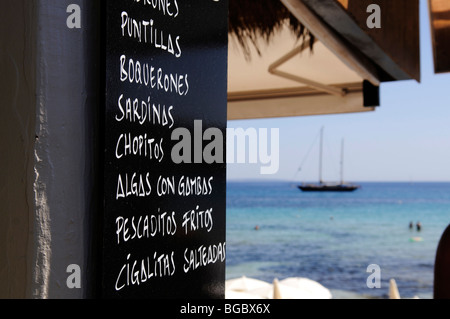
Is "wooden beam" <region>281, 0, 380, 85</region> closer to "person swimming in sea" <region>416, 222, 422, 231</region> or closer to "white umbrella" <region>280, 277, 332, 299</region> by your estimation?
"white umbrella" <region>280, 277, 332, 299</region>

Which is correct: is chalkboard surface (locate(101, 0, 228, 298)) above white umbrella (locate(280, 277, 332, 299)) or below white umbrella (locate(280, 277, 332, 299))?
above

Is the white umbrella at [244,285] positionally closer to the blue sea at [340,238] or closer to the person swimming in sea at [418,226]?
the blue sea at [340,238]

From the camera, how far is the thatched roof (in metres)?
2.97

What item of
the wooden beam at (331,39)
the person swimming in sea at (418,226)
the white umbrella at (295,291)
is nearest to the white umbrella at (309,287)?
the white umbrella at (295,291)

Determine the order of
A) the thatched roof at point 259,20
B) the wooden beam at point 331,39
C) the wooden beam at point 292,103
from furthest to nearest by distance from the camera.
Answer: the wooden beam at point 292,103
the thatched roof at point 259,20
the wooden beam at point 331,39

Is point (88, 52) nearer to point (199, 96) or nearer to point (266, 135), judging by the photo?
point (199, 96)

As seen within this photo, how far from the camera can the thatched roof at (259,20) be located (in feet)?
9.75

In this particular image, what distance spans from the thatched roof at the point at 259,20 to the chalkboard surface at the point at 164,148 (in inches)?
62.1

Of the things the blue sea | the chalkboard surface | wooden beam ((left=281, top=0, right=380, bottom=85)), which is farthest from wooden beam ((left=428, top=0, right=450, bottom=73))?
the blue sea

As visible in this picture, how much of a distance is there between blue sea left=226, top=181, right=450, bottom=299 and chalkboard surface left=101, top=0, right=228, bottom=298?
15.1m

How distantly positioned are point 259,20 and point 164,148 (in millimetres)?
2095

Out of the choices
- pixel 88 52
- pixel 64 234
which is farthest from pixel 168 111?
pixel 64 234
